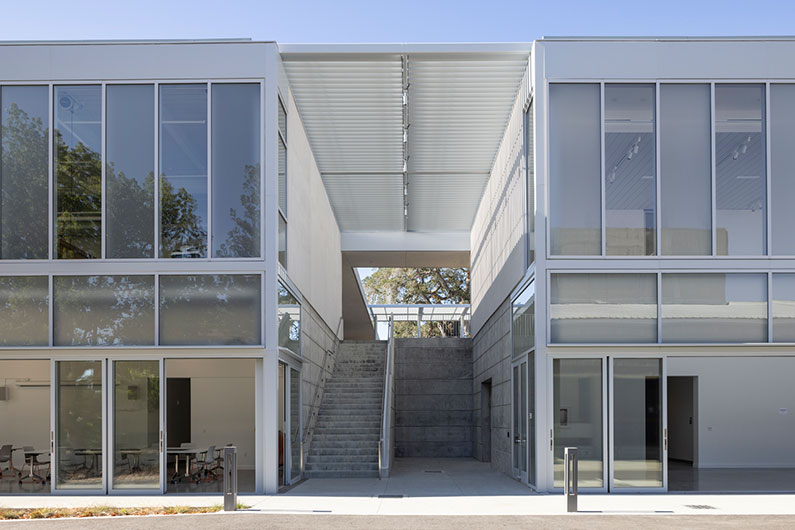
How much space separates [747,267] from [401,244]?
16.6 m

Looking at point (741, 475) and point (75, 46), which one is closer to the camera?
point (75, 46)

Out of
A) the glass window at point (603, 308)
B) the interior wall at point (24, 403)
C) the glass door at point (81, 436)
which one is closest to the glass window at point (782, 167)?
the glass window at point (603, 308)

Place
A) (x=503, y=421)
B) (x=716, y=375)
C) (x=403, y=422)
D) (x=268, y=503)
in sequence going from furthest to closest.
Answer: (x=403, y=422), (x=716, y=375), (x=503, y=421), (x=268, y=503)

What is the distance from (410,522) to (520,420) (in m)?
5.64

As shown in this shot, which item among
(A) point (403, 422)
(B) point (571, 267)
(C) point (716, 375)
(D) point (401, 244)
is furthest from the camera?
(D) point (401, 244)

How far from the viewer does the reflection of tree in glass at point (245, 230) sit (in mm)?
13930

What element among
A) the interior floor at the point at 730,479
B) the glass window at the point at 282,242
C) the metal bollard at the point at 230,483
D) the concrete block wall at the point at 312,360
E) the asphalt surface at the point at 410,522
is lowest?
the interior floor at the point at 730,479

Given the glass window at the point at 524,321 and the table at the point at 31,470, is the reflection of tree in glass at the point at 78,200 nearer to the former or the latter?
the table at the point at 31,470

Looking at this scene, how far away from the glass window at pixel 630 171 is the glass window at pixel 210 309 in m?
5.43

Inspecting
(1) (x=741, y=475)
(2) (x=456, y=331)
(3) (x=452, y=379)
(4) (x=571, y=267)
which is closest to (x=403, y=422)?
(3) (x=452, y=379)

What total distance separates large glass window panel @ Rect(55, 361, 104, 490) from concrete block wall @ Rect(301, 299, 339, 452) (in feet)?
15.8

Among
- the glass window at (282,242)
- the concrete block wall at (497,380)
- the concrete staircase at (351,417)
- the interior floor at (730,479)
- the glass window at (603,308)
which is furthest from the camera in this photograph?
the concrete block wall at (497,380)

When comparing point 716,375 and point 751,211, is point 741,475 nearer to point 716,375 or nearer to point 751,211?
point 716,375

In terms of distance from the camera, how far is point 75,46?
1415 centimetres
